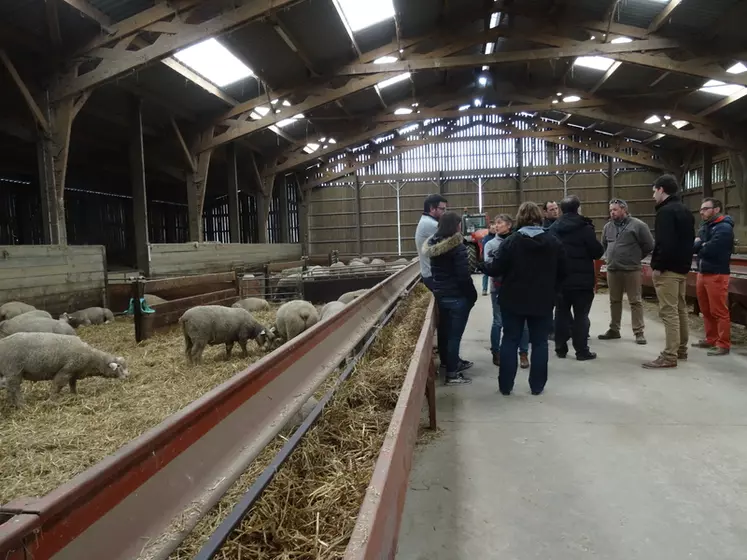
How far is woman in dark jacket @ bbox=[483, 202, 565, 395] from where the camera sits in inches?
175

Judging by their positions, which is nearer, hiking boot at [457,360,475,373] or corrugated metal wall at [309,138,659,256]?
hiking boot at [457,360,475,373]

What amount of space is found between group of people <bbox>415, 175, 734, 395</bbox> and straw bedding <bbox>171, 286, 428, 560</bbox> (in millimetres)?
1831

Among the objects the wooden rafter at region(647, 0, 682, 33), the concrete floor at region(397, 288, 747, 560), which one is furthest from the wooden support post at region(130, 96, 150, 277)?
the wooden rafter at region(647, 0, 682, 33)

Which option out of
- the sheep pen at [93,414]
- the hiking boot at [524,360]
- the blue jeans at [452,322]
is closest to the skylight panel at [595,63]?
the hiking boot at [524,360]

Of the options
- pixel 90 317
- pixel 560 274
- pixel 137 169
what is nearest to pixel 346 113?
pixel 137 169

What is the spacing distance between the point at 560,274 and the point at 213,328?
379 centimetres

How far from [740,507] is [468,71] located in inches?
722

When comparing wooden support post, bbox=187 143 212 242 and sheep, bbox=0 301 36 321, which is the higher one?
wooden support post, bbox=187 143 212 242

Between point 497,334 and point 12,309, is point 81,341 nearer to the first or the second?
point 12,309

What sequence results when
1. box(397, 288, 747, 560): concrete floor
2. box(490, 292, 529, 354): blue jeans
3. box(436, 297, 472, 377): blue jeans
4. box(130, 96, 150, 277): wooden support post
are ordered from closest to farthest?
box(397, 288, 747, 560): concrete floor, box(436, 297, 472, 377): blue jeans, box(490, 292, 529, 354): blue jeans, box(130, 96, 150, 277): wooden support post

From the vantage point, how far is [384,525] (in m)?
1.53

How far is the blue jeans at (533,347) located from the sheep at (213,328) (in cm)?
296

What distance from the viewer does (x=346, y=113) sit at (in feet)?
60.9

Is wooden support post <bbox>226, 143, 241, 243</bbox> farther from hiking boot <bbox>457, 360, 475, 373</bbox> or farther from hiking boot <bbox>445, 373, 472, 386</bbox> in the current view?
hiking boot <bbox>445, 373, 472, 386</bbox>
